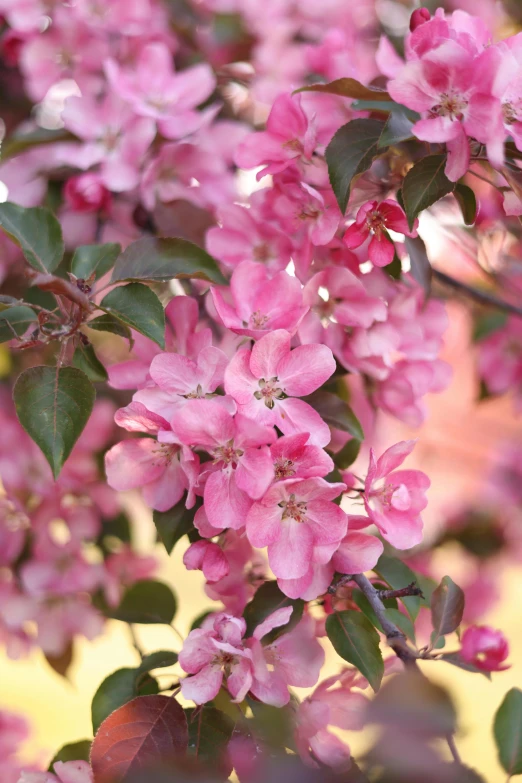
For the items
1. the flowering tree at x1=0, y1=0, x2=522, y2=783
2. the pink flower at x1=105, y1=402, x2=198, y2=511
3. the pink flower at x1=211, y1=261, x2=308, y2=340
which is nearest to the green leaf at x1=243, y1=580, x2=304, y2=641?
the flowering tree at x1=0, y1=0, x2=522, y2=783

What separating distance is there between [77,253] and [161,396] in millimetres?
199

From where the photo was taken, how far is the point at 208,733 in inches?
22.9

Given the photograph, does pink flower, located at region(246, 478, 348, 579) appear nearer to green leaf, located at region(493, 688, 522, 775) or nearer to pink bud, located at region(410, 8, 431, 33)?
green leaf, located at region(493, 688, 522, 775)

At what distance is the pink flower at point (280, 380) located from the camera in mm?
553

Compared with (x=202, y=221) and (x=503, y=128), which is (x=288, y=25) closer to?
(x=202, y=221)

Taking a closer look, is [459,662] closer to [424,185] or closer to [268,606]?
[268,606]

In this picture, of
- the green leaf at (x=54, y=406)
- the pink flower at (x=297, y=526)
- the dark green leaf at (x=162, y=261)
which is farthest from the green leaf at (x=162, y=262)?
the pink flower at (x=297, y=526)

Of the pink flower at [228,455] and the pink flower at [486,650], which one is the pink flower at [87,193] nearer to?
the pink flower at [228,455]

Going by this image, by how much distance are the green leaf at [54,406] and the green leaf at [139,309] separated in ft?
0.20

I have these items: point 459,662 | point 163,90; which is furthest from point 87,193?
point 459,662

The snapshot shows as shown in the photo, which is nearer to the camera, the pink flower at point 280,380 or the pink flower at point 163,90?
the pink flower at point 280,380

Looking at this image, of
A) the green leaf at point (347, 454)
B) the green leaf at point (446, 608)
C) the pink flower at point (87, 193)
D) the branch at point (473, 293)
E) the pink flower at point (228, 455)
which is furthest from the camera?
the branch at point (473, 293)

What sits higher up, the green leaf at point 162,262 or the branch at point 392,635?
the green leaf at point 162,262

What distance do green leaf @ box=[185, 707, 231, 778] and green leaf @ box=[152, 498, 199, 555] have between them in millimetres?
136
